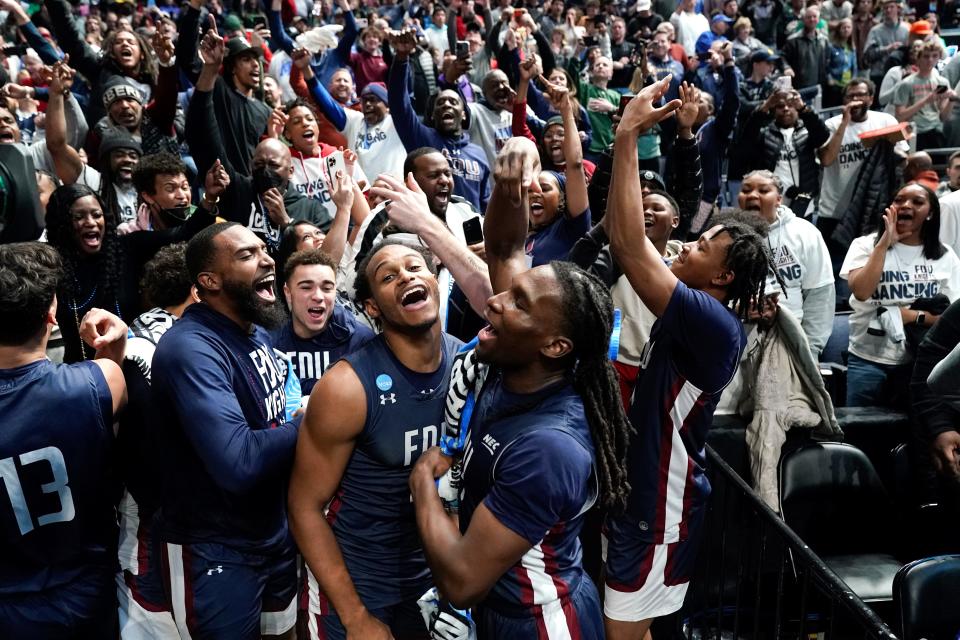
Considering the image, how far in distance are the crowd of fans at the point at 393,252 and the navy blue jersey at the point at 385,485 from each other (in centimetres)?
1

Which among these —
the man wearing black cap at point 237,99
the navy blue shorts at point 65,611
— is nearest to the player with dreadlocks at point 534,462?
the navy blue shorts at point 65,611

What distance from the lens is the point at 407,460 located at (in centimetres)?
247

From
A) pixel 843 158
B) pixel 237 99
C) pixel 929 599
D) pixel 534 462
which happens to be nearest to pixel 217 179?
pixel 237 99

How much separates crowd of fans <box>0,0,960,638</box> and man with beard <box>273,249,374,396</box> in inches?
0.4

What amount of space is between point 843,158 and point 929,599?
5.34m

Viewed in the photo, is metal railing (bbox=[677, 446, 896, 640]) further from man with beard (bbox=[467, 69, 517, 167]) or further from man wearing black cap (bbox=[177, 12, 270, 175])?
man wearing black cap (bbox=[177, 12, 270, 175])

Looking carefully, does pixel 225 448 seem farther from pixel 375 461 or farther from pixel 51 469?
pixel 51 469

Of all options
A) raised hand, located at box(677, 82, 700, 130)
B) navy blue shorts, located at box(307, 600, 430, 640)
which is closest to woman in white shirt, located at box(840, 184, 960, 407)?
raised hand, located at box(677, 82, 700, 130)

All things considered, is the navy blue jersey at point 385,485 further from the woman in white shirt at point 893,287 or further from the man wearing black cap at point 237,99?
the man wearing black cap at point 237,99

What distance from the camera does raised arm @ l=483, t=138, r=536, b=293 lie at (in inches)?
102

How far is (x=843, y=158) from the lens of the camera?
25.2ft

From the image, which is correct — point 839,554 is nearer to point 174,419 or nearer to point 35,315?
point 174,419

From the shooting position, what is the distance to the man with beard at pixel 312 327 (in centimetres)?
351

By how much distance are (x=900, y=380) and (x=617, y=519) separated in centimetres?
278
